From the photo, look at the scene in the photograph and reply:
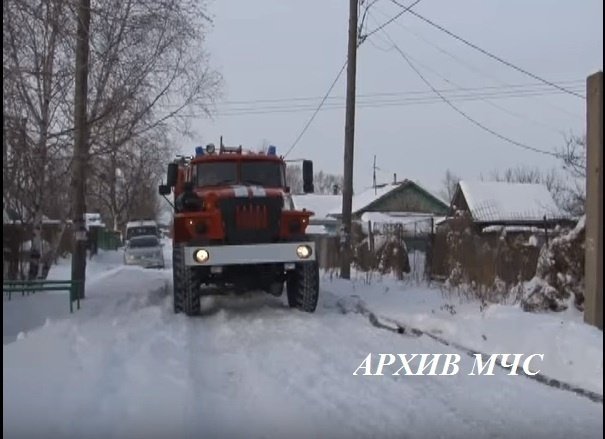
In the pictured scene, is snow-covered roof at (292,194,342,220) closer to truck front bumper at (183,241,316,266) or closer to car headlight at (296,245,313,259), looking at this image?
car headlight at (296,245,313,259)

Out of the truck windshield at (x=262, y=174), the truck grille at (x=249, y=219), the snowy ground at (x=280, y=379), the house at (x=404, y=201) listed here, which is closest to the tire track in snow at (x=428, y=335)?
the snowy ground at (x=280, y=379)

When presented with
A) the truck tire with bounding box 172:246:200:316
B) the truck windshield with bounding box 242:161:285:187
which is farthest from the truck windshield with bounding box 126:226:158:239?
the truck tire with bounding box 172:246:200:316

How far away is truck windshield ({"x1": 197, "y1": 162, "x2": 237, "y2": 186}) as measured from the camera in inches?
569

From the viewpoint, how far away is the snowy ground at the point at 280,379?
645cm

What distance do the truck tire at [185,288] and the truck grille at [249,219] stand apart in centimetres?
82

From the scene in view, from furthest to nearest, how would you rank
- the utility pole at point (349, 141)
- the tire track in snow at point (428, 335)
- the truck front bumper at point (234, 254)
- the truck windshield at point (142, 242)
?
the truck windshield at point (142, 242) → the utility pole at point (349, 141) → the truck front bumper at point (234, 254) → the tire track in snow at point (428, 335)

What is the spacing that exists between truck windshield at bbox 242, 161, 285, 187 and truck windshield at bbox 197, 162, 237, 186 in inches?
8.1

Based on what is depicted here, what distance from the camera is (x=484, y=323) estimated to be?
1088 centimetres

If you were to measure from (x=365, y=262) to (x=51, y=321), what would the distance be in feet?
44.1

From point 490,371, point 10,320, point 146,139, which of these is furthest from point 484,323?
point 146,139

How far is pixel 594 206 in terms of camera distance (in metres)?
10.0

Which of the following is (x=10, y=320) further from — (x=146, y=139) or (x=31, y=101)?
(x=146, y=139)

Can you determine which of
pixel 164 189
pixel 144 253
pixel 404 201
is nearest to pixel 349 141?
pixel 164 189

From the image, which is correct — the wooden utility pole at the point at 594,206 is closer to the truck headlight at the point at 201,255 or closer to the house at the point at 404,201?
the truck headlight at the point at 201,255
